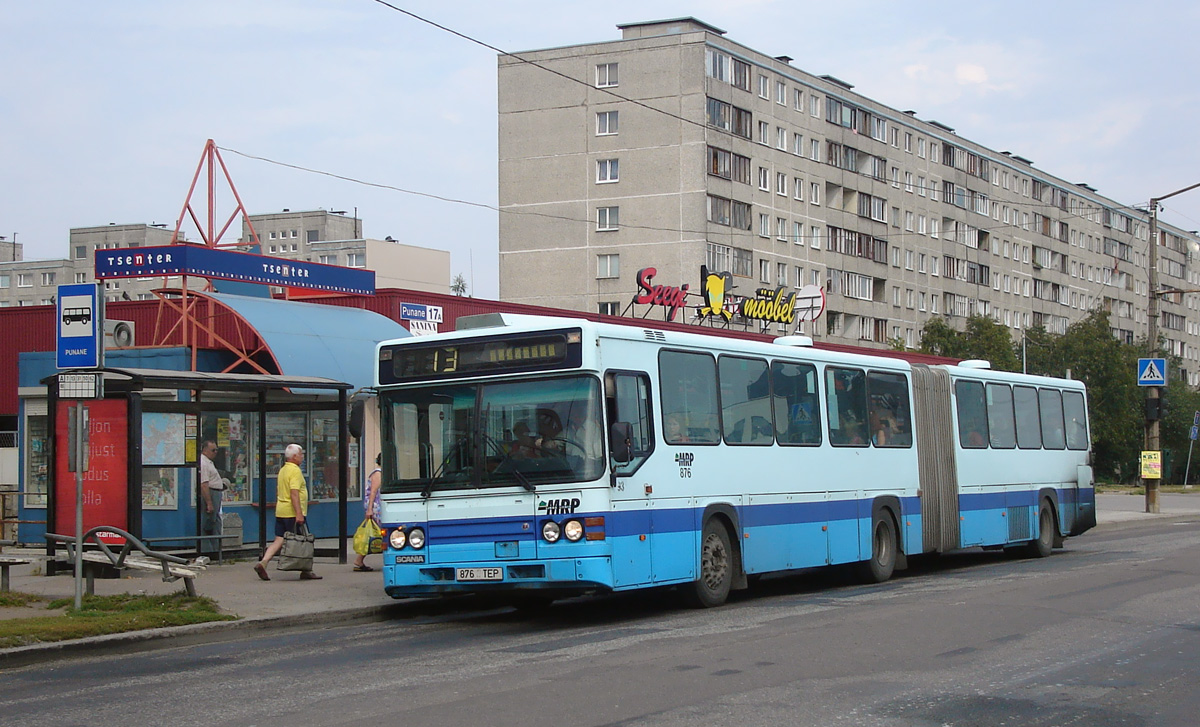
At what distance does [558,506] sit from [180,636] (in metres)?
3.67

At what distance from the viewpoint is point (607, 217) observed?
73.3 metres

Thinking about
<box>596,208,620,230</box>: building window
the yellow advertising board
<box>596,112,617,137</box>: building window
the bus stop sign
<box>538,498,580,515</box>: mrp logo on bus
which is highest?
<box>596,112,617,137</box>: building window

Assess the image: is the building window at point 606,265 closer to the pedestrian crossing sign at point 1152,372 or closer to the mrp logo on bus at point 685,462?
the pedestrian crossing sign at point 1152,372

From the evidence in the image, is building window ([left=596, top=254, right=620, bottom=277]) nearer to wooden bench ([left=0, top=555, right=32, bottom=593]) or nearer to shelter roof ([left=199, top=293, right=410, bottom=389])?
shelter roof ([left=199, top=293, right=410, bottom=389])

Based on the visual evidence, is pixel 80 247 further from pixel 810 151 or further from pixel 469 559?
pixel 469 559

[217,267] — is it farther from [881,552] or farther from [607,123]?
[607,123]


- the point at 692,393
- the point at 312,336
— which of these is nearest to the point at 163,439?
the point at 312,336

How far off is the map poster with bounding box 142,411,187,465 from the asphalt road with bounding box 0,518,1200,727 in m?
6.14

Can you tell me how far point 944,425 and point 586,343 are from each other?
9.46 m

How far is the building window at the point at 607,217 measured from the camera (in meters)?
73.1

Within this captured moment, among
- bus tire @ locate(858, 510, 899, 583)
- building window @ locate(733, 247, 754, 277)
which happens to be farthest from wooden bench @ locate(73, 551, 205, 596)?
building window @ locate(733, 247, 754, 277)

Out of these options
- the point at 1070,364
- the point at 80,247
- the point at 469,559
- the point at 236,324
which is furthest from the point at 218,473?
the point at 80,247

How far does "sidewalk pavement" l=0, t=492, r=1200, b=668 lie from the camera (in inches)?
477

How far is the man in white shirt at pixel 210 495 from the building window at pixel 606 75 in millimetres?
55569
